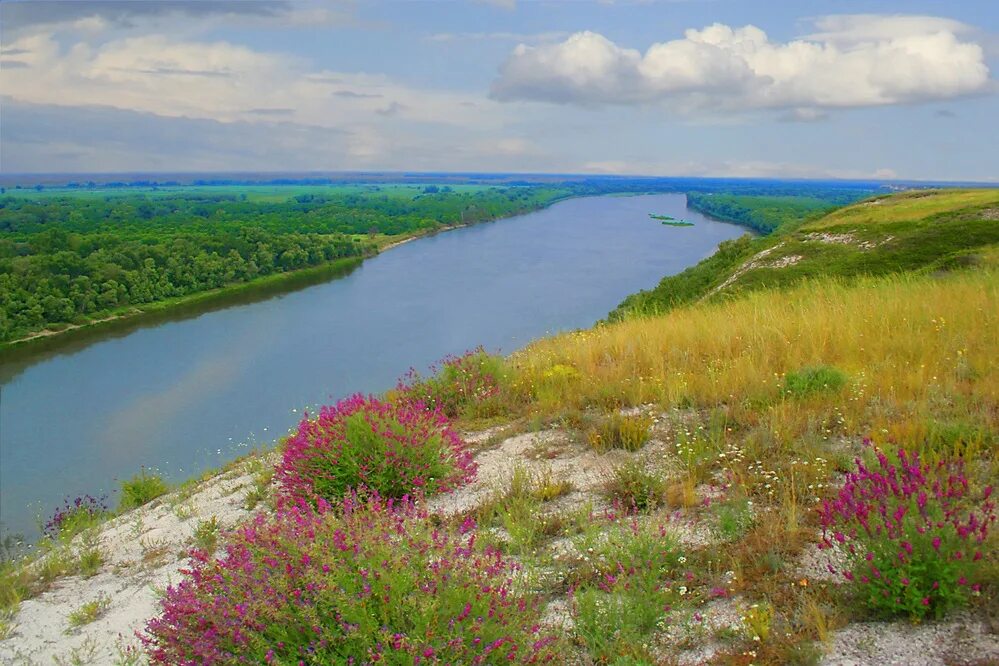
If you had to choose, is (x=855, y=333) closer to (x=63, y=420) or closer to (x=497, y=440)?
(x=497, y=440)

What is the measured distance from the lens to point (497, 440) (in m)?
5.83

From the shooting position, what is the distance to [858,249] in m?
27.2

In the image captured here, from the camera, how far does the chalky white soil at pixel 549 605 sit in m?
2.75

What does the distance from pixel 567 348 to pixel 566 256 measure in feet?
211

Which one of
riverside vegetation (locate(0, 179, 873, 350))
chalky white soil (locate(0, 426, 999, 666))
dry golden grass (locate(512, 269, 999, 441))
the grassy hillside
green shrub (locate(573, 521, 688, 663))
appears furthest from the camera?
riverside vegetation (locate(0, 179, 873, 350))

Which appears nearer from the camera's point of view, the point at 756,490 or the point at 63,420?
the point at 756,490

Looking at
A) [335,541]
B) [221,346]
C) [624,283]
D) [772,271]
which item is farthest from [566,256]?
[335,541]

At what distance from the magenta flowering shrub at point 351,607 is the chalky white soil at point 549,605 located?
41 cm

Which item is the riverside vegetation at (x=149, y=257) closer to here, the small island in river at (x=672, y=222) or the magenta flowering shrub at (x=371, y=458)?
the small island in river at (x=672, y=222)

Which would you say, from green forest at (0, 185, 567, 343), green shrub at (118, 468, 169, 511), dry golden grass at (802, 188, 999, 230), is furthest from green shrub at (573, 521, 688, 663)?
green forest at (0, 185, 567, 343)

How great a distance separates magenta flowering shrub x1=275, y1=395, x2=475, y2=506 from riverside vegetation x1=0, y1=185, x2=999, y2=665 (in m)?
0.02

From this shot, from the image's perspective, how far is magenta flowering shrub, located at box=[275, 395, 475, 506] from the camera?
4.85 meters

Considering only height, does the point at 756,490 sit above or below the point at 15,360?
above

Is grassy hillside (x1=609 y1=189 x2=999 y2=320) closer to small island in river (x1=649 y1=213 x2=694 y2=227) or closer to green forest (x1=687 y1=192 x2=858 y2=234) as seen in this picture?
green forest (x1=687 y1=192 x2=858 y2=234)
